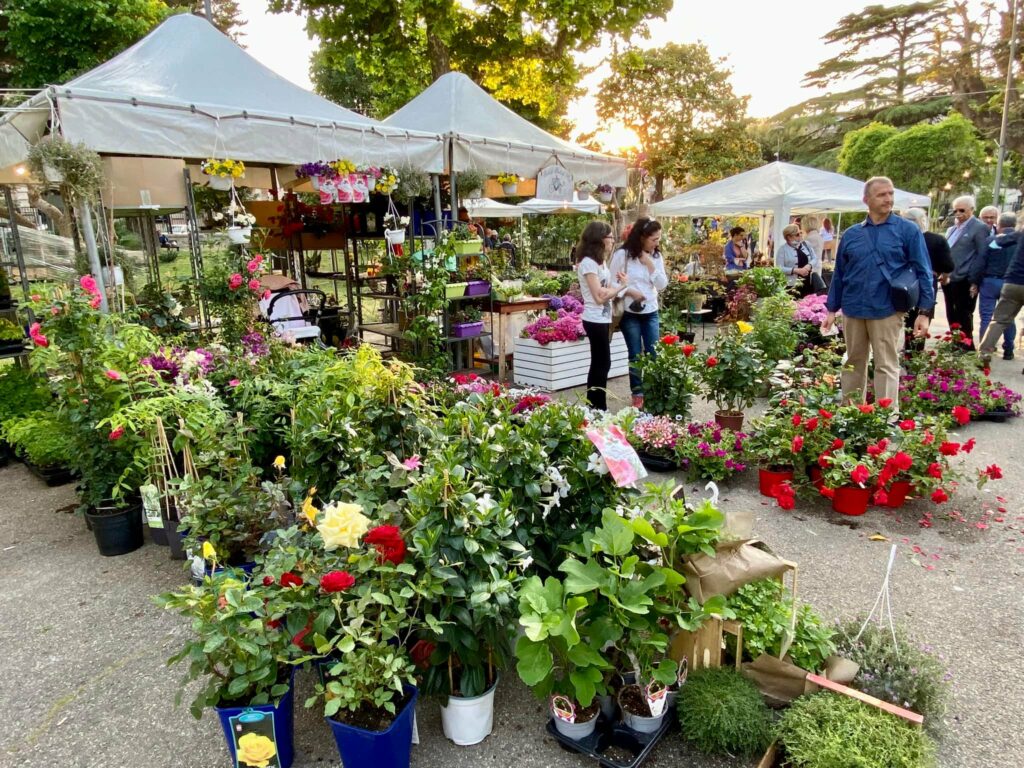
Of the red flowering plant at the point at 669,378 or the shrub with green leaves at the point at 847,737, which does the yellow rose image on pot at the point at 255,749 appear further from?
the red flowering plant at the point at 669,378

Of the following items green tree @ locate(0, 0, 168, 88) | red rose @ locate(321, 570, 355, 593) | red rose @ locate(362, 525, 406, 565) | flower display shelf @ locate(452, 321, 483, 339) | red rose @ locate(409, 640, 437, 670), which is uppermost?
green tree @ locate(0, 0, 168, 88)

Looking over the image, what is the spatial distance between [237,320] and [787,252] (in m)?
6.49

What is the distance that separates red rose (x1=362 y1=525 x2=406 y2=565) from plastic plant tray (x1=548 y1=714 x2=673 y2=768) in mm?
799

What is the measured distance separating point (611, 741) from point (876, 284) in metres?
3.51

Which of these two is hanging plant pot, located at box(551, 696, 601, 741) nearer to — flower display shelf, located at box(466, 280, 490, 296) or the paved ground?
the paved ground

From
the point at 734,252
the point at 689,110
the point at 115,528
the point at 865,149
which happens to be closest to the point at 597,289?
the point at 115,528

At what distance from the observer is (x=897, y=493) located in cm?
351

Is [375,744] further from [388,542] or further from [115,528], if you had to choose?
[115,528]

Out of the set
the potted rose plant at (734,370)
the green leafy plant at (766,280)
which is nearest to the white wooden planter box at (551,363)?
the potted rose plant at (734,370)

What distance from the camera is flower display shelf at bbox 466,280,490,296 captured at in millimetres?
6026

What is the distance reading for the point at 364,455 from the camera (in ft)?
7.61

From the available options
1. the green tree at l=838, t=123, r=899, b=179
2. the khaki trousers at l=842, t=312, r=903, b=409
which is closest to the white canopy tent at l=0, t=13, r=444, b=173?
the khaki trousers at l=842, t=312, r=903, b=409

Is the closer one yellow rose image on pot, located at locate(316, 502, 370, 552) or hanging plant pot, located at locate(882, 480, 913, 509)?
yellow rose image on pot, located at locate(316, 502, 370, 552)

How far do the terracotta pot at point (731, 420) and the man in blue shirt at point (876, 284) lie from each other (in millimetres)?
761
